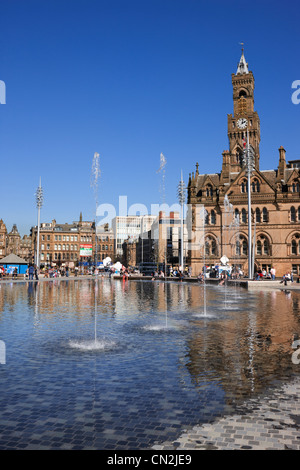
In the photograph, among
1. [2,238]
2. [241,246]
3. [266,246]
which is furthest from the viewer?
[2,238]

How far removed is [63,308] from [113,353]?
34.9ft

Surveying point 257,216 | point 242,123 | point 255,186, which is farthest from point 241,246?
point 242,123

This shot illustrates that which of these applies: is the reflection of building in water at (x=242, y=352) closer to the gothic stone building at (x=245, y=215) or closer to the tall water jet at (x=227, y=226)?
the gothic stone building at (x=245, y=215)

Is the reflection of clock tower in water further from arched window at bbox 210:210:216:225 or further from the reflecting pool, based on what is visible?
the reflecting pool

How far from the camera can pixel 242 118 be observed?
77.2m

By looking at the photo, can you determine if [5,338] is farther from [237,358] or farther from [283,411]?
[283,411]

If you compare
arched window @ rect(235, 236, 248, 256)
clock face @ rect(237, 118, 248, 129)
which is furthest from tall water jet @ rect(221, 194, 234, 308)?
clock face @ rect(237, 118, 248, 129)

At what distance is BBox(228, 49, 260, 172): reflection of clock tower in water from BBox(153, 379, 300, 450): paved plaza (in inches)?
2738

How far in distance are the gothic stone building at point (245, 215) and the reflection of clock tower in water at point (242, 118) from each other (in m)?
2.49

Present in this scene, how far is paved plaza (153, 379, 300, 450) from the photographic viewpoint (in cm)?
526

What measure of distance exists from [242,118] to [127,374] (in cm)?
7557

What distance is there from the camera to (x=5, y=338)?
1234 cm

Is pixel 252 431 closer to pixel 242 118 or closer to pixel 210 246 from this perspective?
pixel 210 246
